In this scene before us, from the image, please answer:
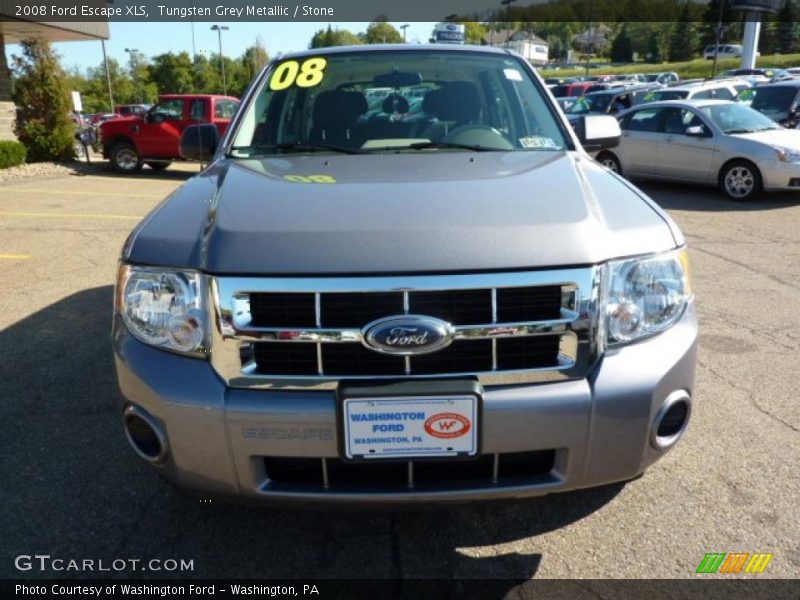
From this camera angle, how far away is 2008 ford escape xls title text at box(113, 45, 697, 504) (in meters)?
1.95

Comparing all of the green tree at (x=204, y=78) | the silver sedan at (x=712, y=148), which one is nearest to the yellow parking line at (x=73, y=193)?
the silver sedan at (x=712, y=148)

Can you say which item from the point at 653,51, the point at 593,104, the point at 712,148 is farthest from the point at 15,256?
the point at 653,51

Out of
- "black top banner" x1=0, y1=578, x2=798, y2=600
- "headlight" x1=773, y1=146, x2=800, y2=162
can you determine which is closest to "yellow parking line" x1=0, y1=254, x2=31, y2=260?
"black top banner" x1=0, y1=578, x2=798, y2=600

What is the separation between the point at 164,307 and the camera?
83.9 inches

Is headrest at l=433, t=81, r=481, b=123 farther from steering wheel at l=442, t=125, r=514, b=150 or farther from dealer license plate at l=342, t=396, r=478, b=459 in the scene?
dealer license plate at l=342, t=396, r=478, b=459

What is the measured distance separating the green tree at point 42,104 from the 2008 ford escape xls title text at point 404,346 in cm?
1685

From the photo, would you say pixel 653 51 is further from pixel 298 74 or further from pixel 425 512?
pixel 425 512

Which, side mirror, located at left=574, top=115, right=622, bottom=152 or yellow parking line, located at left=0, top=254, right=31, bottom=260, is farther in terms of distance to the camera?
yellow parking line, located at left=0, top=254, right=31, bottom=260

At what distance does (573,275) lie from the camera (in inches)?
78.9

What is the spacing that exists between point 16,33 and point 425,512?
988 inches

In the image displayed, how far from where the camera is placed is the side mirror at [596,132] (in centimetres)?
365

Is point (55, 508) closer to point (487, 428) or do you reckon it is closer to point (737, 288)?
point (487, 428)

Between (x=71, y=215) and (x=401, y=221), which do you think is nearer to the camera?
(x=401, y=221)

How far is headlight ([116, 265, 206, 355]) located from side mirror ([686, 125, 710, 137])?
10232mm
